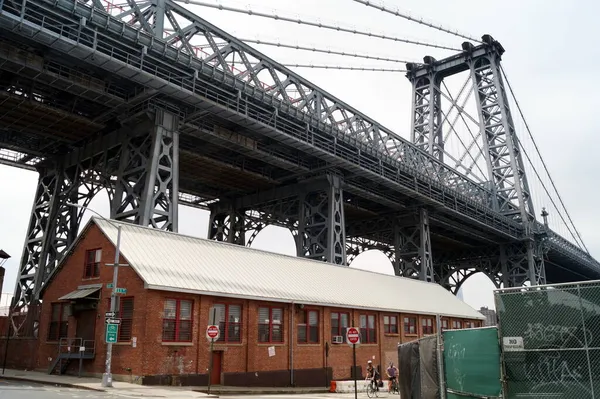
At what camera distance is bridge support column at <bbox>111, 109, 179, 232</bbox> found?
35.8 meters

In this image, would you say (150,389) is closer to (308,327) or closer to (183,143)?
(308,327)

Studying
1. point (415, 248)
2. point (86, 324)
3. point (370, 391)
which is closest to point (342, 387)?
point (370, 391)

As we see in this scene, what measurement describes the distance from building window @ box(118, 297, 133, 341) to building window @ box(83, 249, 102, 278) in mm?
3065

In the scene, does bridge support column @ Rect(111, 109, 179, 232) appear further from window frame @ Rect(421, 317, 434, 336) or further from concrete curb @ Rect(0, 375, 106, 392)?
window frame @ Rect(421, 317, 434, 336)

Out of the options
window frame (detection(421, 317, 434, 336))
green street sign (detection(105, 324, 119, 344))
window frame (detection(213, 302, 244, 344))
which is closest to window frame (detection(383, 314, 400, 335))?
window frame (detection(421, 317, 434, 336))

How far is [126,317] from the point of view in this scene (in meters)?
26.1

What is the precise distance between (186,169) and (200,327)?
2787 centimetres

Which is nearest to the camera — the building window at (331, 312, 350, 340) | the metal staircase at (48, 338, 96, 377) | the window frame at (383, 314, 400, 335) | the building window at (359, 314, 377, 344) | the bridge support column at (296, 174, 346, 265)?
the metal staircase at (48, 338, 96, 377)

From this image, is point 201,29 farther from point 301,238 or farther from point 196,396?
point 196,396

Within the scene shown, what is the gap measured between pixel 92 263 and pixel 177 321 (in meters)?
6.34

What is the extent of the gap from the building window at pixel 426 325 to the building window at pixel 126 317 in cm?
2493

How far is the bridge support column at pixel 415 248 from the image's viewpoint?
65.4 meters

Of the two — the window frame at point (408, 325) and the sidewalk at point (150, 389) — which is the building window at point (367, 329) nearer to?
the window frame at point (408, 325)

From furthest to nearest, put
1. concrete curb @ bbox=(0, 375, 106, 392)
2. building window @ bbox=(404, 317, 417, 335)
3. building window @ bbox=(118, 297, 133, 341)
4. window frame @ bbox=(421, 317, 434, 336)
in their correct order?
window frame @ bbox=(421, 317, 434, 336), building window @ bbox=(404, 317, 417, 335), building window @ bbox=(118, 297, 133, 341), concrete curb @ bbox=(0, 375, 106, 392)
